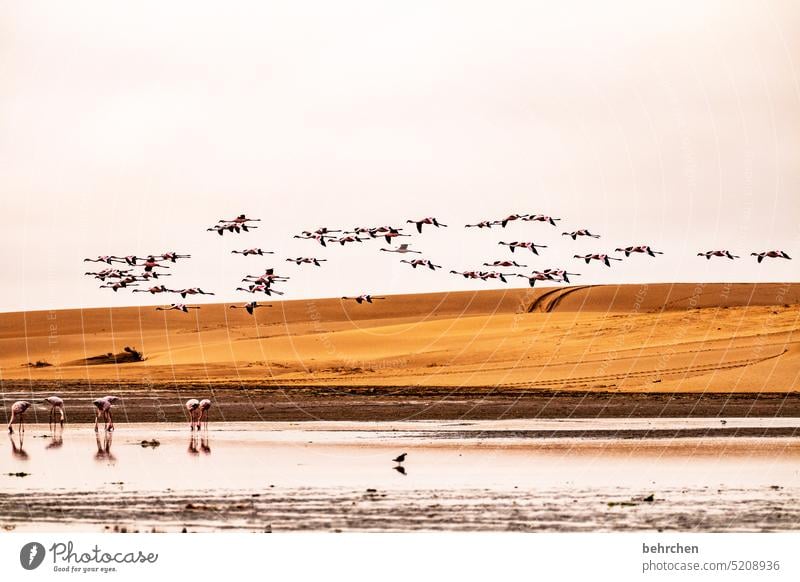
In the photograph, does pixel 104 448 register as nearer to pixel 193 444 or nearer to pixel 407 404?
pixel 193 444

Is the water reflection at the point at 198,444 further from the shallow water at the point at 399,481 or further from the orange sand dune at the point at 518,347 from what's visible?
the orange sand dune at the point at 518,347

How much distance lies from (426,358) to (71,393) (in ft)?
59.3

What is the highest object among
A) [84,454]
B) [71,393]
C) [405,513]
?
[71,393]

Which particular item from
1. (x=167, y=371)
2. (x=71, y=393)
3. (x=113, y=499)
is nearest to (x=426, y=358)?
(x=167, y=371)

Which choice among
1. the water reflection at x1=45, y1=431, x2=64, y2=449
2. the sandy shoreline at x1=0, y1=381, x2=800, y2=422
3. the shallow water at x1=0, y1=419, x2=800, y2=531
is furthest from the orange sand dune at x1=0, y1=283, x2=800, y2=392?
the water reflection at x1=45, y1=431, x2=64, y2=449

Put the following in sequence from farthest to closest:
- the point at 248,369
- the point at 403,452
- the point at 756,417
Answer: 1. the point at 248,369
2. the point at 756,417
3. the point at 403,452

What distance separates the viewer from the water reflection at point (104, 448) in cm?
3388

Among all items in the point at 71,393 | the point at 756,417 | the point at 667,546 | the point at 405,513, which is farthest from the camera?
the point at 71,393

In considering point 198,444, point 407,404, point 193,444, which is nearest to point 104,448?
point 193,444

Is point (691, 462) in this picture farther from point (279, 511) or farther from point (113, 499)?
point (113, 499)

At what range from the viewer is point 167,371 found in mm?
71562

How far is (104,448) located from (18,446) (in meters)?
2.97

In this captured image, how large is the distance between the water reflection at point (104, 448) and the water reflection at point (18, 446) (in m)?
1.80

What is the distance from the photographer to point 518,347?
70.7 metres
